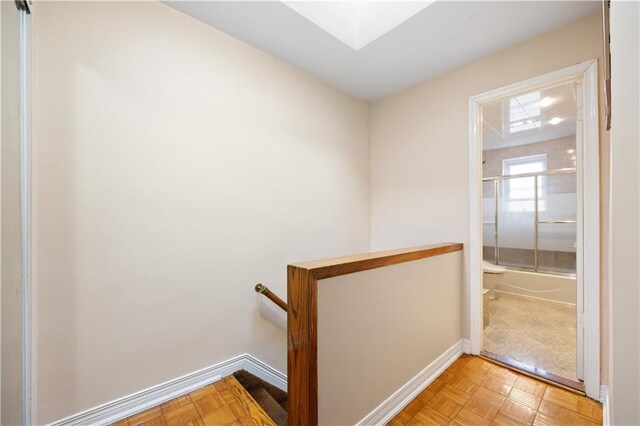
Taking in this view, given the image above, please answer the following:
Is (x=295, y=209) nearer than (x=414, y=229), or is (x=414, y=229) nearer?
(x=295, y=209)

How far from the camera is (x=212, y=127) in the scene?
1796 millimetres

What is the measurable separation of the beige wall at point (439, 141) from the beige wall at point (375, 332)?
61cm

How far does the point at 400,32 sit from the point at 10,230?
239 centimetres

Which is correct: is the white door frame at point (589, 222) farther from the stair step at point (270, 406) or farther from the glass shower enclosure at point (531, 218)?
the glass shower enclosure at point (531, 218)

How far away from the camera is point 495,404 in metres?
1.54

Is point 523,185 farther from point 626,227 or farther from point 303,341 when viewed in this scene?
point 303,341

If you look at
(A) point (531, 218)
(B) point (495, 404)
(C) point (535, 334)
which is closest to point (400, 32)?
(B) point (495, 404)

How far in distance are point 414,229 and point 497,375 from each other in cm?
128

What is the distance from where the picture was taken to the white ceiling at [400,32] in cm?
160

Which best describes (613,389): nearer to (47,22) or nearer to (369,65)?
(369,65)

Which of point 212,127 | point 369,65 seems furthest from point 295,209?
point 369,65

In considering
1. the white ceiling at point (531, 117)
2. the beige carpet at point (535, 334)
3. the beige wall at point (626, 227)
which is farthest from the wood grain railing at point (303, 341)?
the white ceiling at point (531, 117)

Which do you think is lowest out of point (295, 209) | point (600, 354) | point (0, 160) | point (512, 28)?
point (600, 354)

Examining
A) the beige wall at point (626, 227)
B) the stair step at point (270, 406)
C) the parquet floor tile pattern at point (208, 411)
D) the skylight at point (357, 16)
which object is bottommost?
the stair step at point (270, 406)
